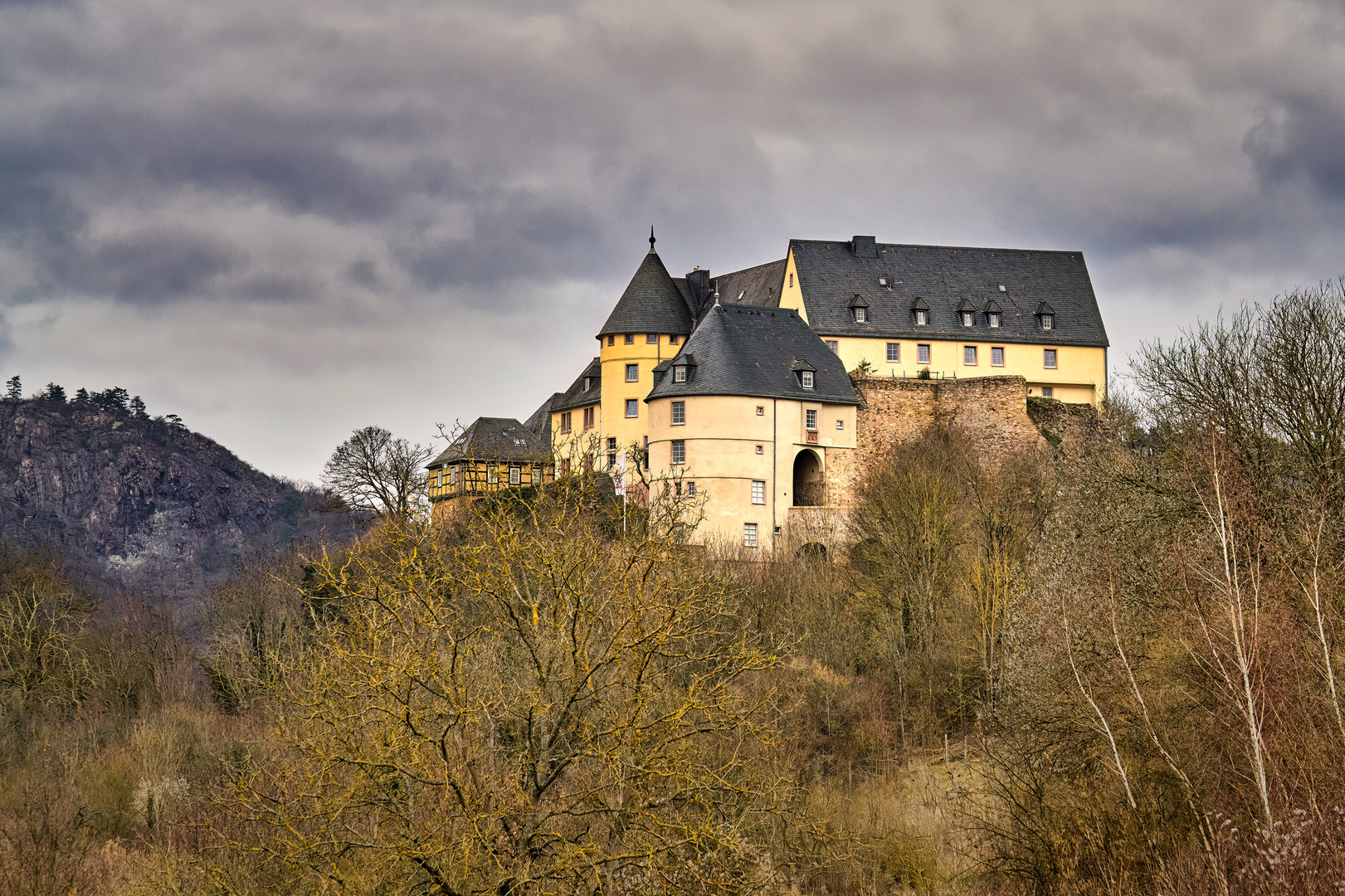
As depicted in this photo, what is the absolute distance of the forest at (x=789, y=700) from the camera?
14.8 meters

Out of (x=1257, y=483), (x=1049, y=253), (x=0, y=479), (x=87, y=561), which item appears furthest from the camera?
(x=0, y=479)

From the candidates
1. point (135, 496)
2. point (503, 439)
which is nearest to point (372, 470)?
point (503, 439)

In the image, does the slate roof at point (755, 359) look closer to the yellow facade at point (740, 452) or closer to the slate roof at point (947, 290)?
the yellow facade at point (740, 452)

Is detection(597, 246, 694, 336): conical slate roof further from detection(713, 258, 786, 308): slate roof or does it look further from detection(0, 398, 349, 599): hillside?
detection(0, 398, 349, 599): hillside

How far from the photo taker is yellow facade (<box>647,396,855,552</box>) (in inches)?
1925

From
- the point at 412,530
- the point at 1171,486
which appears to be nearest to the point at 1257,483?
the point at 1171,486

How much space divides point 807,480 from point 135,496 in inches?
2387

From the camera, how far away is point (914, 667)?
34875 millimetres

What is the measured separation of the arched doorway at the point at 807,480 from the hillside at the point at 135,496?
123 ft

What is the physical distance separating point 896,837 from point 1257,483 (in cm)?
929

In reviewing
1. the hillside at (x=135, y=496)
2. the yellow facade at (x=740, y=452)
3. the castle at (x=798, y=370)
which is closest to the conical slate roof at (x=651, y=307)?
the castle at (x=798, y=370)

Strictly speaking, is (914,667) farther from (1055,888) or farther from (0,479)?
(0,479)

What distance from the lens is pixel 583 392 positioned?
60.2m

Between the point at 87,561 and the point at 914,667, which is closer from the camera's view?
the point at 914,667
